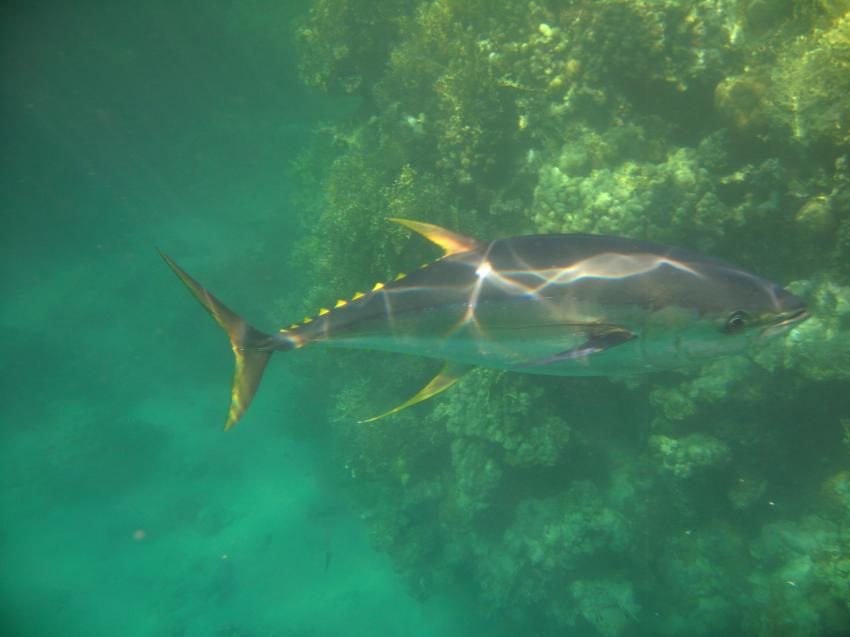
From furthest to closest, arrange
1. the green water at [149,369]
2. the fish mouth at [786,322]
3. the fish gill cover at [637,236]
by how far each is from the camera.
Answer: the green water at [149,369] < the fish gill cover at [637,236] < the fish mouth at [786,322]

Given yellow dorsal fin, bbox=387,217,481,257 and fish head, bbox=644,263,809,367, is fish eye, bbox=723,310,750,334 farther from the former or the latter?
yellow dorsal fin, bbox=387,217,481,257

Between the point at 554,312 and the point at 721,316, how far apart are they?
2.24 feet

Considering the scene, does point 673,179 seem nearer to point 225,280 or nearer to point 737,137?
point 737,137

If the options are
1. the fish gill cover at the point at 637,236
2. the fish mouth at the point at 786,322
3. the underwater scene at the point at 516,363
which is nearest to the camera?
the fish mouth at the point at 786,322

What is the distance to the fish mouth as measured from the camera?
5.48 ft

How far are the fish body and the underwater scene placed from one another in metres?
0.02

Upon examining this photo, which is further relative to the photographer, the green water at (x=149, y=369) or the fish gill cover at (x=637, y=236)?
the green water at (x=149, y=369)

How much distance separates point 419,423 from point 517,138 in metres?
5.75

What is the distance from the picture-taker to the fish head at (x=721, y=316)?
5.59 ft

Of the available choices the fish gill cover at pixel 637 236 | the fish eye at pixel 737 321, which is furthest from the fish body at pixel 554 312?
the fish gill cover at pixel 637 236

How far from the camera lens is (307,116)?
25.5 m

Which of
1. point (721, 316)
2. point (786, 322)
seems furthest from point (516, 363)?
point (786, 322)

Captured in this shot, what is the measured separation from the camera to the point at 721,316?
1.73m

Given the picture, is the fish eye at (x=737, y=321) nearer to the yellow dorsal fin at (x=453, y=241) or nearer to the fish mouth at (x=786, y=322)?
the fish mouth at (x=786, y=322)
